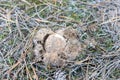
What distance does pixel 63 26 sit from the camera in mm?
1559

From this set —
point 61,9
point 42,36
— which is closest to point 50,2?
point 61,9

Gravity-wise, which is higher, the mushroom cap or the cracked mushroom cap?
the cracked mushroom cap

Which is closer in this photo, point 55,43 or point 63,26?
point 55,43

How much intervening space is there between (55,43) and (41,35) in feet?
0.35

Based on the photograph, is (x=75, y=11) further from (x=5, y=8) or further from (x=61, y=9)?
(x=5, y=8)

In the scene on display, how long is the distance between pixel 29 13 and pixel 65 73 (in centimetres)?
46

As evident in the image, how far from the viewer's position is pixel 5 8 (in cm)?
163

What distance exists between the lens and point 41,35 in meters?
1.48

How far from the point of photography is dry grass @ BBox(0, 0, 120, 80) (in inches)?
58.1

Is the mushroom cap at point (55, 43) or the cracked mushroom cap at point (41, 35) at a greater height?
the cracked mushroom cap at point (41, 35)

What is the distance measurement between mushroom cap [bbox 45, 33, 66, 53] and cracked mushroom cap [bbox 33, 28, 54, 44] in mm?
40

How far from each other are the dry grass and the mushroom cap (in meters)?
0.11

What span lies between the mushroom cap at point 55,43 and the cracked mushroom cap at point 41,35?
40mm

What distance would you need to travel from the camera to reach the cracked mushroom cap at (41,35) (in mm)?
1472
